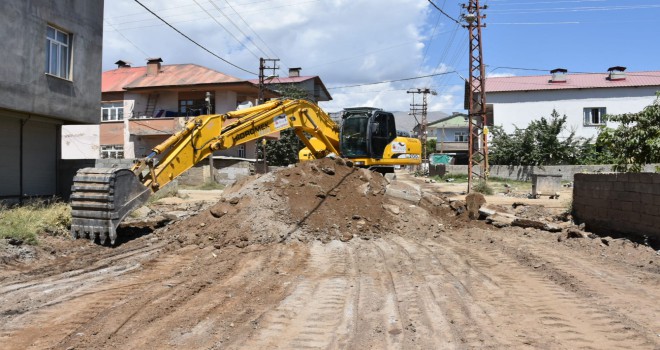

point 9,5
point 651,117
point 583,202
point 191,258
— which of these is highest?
point 9,5

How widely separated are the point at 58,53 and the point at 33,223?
6614 mm

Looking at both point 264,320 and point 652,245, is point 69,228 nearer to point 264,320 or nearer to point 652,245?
point 264,320

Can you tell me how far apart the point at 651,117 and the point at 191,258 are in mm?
11677

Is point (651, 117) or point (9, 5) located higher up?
point (9, 5)

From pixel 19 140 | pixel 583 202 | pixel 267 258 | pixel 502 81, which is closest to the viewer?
pixel 267 258

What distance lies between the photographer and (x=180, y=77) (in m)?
35.1

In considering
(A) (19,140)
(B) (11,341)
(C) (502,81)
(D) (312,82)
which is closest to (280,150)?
(D) (312,82)

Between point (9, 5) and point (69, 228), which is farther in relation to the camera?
point (9, 5)

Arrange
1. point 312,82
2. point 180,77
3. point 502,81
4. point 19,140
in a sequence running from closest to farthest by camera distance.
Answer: point 19,140 → point 180,77 → point 502,81 → point 312,82

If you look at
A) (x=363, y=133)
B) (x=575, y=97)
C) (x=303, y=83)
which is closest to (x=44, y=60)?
(x=363, y=133)

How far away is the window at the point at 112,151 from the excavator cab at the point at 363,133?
24187 millimetres

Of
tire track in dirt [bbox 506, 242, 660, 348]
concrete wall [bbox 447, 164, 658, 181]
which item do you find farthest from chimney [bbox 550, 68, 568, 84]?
tire track in dirt [bbox 506, 242, 660, 348]

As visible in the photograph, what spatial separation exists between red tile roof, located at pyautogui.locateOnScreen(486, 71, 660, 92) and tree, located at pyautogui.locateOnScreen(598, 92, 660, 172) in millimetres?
29443

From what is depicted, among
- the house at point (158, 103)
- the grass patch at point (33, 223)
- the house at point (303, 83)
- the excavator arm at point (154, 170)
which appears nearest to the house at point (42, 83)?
the grass patch at point (33, 223)
